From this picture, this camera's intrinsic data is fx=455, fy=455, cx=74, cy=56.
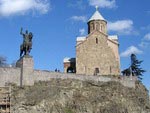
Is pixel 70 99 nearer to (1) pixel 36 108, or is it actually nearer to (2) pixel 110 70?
(1) pixel 36 108

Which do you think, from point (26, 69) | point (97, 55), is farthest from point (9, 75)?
point (97, 55)

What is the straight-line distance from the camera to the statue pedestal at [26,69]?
39.3m

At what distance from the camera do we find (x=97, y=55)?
173 ft

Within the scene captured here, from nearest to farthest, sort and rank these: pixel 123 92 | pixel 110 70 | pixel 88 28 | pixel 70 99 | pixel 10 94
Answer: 1. pixel 10 94
2. pixel 70 99
3. pixel 123 92
4. pixel 110 70
5. pixel 88 28

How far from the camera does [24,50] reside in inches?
1590

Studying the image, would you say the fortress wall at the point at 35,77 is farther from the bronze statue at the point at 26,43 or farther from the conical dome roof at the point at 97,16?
the conical dome roof at the point at 97,16

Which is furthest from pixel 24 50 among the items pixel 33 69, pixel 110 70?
pixel 110 70

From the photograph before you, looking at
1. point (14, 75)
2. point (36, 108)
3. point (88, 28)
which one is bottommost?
point (36, 108)

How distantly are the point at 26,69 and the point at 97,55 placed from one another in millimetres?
14685

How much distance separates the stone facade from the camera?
51969 millimetres

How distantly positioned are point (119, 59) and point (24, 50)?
1614 centimetres

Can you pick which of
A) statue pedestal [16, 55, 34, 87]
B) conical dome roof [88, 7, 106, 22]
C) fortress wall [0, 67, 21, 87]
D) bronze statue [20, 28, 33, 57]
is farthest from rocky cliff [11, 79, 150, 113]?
conical dome roof [88, 7, 106, 22]

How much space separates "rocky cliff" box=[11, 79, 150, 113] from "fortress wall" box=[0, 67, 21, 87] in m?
0.86

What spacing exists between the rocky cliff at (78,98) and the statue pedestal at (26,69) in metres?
0.69
